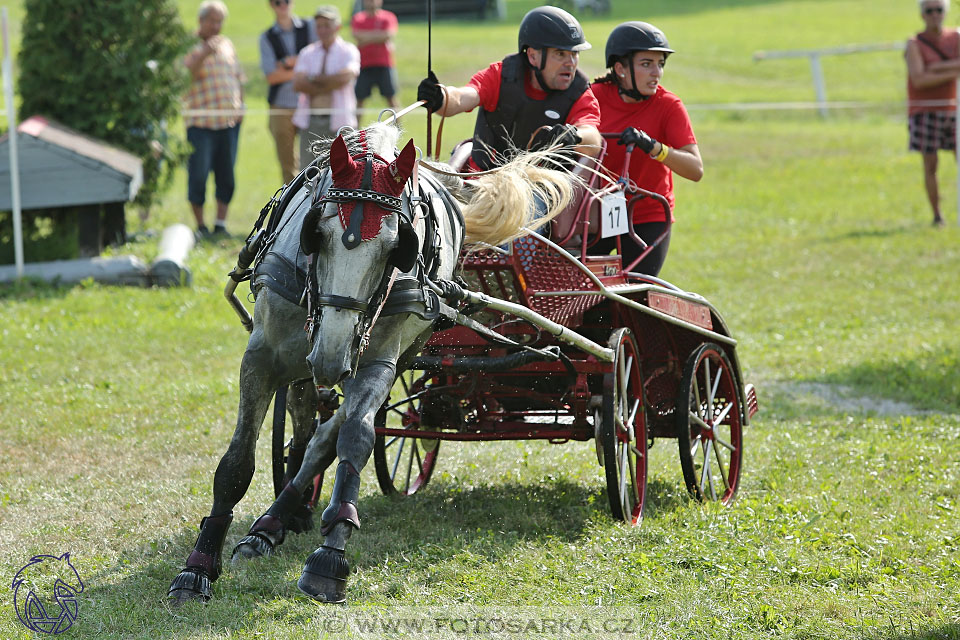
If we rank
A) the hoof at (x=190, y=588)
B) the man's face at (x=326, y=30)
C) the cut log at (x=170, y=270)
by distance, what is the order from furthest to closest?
the man's face at (x=326, y=30)
the cut log at (x=170, y=270)
the hoof at (x=190, y=588)

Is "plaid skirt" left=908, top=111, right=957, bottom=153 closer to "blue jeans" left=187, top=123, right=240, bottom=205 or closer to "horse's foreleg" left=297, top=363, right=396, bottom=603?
"blue jeans" left=187, top=123, right=240, bottom=205

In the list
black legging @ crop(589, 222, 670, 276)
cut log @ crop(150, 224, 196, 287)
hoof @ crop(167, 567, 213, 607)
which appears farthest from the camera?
cut log @ crop(150, 224, 196, 287)

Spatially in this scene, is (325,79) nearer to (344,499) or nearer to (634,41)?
(634,41)

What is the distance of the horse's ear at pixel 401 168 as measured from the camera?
156 inches

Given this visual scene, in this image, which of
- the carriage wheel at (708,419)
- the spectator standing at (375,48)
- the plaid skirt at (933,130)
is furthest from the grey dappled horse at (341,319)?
the spectator standing at (375,48)

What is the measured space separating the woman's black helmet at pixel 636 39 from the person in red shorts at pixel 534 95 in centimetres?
41

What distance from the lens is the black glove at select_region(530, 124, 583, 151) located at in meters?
5.24

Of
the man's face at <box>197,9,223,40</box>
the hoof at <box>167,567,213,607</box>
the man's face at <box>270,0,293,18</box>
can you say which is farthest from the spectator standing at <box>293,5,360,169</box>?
the hoof at <box>167,567,213,607</box>

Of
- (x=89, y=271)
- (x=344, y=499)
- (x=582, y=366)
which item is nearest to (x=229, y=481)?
(x=344, y=499)

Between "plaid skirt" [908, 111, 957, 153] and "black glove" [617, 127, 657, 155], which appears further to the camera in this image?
"plaid skirt" [908, 111, 957, 153]

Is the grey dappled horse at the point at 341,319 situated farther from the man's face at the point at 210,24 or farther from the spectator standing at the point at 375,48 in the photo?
the spectator standing at the point at 375,48

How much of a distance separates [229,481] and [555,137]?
7.08 ft

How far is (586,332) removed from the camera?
18.8 ft

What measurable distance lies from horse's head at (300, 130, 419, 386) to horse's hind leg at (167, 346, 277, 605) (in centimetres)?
47
